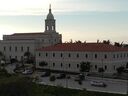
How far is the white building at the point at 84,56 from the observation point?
75000mm

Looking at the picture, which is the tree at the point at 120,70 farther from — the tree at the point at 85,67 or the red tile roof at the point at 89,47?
the tree at the point at 85,67

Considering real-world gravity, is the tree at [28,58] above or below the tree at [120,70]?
above

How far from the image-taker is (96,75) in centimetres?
7206

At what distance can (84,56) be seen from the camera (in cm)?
7800

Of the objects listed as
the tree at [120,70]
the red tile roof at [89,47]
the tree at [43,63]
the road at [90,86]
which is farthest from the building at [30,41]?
the road at [90,86]

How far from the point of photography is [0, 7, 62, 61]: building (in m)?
94.4

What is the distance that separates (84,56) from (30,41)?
1921 cm

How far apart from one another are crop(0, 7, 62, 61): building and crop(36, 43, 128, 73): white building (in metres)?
8.57

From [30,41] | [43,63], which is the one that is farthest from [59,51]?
[30,41]

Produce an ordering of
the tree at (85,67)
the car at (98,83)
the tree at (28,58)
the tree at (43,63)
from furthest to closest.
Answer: the tree at (28,58), the tree at (43,63), the tree at (85,67), the car at (98,83)

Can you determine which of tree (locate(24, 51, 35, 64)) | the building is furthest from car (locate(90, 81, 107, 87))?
the building

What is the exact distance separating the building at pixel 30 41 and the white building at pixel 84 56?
8.57 metres

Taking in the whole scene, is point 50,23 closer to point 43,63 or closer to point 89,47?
point 43,63

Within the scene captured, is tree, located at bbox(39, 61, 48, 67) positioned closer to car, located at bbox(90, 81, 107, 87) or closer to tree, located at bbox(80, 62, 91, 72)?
tree, located at bbox(80, 62, 91, 72)
